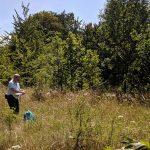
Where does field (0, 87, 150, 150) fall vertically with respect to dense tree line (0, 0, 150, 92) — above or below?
below

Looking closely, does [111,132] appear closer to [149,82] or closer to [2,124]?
[2,124]

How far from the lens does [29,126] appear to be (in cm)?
960

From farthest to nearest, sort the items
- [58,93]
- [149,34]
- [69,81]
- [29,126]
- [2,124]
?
1. [69,81]
2. [149,34]
3. [58,93]
4. [2,124]
5. [29,126]

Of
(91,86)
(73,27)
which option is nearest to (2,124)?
(91,86)

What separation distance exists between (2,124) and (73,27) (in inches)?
1109

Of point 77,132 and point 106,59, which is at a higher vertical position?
point 106,59

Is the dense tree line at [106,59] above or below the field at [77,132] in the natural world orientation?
above

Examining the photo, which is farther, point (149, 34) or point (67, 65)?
point (67, 65)

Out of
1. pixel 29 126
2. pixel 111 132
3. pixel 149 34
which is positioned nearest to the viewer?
pixel 111 132

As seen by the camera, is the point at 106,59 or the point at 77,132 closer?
the point at 77,132

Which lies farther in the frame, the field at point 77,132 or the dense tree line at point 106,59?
the dense tree line at point 106,59

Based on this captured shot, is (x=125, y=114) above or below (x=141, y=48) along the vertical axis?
below

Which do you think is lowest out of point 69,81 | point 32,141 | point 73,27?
point 32,141

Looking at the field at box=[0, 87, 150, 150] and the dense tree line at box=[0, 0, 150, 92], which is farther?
the dense tree line at box=[0, 0, 150, 92]
